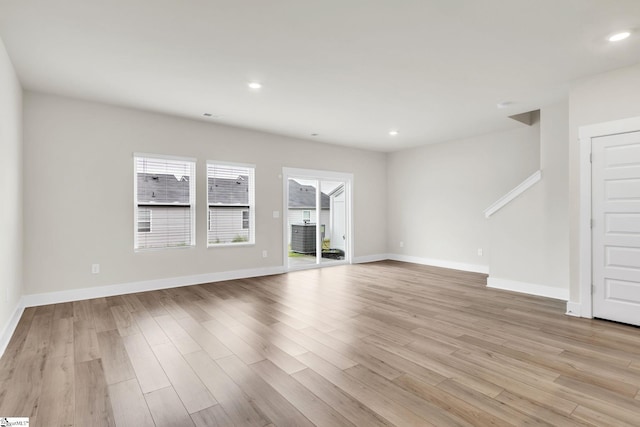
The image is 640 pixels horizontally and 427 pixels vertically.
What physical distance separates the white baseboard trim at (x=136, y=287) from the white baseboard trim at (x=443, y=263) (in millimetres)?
3372

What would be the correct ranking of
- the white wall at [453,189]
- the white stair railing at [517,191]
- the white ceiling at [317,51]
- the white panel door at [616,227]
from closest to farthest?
the white ceiling at [317,51], the white panel door at [616,227], the white stair railing at [517,191], the white wall at [453,189]

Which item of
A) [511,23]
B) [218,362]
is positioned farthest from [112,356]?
[511,23]

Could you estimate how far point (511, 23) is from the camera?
2613 millimetres

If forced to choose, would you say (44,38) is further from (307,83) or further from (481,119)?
(481,119)

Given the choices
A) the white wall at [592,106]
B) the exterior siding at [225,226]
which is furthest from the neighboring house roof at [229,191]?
the white wall at [592,106]

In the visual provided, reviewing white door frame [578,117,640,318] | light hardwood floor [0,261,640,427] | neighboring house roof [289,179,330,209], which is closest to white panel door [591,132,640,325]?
white door frame [578,117,640,318]

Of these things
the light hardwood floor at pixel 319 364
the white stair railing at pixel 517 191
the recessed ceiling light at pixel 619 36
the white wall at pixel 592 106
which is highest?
the recessed ceiling light at pixel 619 36

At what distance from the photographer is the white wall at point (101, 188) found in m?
4.16

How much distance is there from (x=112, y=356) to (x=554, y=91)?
572 cm

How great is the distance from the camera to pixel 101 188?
15.0 feet

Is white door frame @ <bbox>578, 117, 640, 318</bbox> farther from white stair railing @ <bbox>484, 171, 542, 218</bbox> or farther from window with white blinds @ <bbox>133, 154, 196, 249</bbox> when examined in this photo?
window with white blinds @ <bbox>133, 154, 196, 249</bbox>

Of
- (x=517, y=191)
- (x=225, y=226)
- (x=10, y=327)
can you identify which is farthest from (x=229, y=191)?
(x=517, y=191)

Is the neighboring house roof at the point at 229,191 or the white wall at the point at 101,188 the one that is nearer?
the white wall at the point at 101,188

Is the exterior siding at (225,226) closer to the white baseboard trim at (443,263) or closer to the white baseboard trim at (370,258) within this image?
the white baseboard trim at (370,258)
